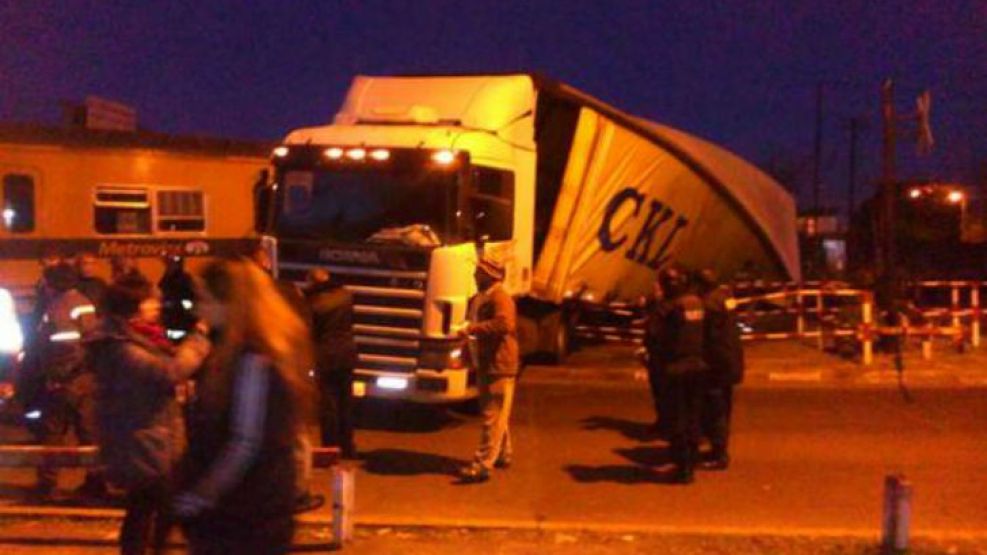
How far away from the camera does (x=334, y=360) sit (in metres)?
11.0

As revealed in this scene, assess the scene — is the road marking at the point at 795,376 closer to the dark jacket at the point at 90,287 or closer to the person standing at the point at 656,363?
the person standing at the point at 656,363

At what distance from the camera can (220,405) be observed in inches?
169

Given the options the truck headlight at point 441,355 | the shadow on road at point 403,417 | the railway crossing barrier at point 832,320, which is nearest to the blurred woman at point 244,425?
the truck headlight at point 441,355

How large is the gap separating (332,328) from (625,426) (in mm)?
3645

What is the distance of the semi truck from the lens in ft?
41.2

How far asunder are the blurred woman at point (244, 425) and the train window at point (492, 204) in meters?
8.66

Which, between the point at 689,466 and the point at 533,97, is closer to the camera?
the point at 689,466

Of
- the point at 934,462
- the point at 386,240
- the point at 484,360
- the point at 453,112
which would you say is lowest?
the point at 934,462

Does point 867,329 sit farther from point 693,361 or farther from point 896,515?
point 896,515

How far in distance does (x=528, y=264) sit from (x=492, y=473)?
4.92 metres

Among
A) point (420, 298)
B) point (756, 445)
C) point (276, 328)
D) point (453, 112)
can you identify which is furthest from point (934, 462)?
point (276, 328)

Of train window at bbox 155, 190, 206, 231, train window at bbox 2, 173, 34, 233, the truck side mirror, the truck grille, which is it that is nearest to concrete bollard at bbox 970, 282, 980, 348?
the truck grille

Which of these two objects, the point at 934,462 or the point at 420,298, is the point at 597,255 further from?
the point at 934,462

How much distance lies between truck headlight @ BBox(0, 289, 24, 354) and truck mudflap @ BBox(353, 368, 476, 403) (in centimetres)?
318
